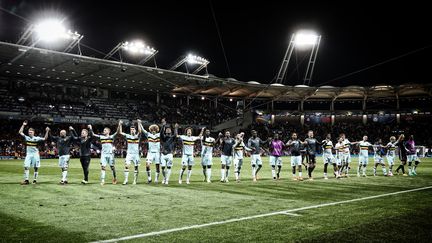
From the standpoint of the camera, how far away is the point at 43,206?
8844 millimetres

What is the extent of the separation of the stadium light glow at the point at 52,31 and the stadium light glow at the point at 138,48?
6522 mm

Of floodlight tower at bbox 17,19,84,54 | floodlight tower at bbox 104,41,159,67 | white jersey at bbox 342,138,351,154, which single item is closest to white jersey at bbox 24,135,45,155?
white jersey at bbox 342,138,351,154

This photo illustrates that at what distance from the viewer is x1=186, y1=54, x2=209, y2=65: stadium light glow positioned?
46850 mm

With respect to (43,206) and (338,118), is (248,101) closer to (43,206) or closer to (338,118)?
(338,118)

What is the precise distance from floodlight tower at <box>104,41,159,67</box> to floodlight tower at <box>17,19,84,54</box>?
165 inches

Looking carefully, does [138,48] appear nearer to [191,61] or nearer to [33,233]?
[191,61]

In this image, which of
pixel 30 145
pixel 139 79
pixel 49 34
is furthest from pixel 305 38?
pixel 30 145

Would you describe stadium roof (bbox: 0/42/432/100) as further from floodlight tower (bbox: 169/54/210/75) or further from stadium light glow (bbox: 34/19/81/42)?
stadium light glow (bbox: 34/19/81/42)

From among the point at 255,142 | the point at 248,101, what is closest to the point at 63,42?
the point at 255,142

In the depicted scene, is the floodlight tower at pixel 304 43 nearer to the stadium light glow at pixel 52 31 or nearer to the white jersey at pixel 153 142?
the stadium light glow at pixel 52 31

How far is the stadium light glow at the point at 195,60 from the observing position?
1844 inches

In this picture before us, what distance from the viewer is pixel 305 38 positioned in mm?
51000

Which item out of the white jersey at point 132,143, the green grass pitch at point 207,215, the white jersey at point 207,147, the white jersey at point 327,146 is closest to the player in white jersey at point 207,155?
the white jersey at point 207,147

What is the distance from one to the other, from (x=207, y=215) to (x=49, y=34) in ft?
105
